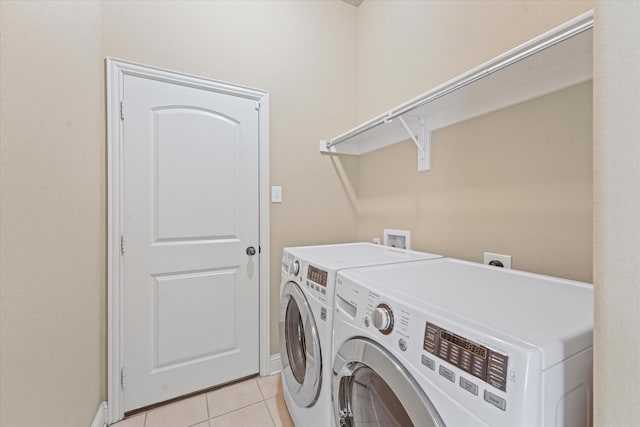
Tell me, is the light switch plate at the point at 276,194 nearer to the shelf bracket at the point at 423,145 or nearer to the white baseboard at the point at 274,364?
the shelf bracket at the point at 423,145

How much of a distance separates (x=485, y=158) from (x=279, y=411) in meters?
1.74

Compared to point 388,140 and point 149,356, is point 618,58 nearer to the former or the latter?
point 388,140

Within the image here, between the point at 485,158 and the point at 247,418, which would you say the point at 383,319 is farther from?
the point at 247,418

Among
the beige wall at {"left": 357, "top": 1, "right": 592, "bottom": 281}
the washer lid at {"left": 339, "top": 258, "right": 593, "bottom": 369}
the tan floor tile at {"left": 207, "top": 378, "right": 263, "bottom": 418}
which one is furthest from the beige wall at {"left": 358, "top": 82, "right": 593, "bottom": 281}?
the tan floor tile at {"left": 207, "top": 378, "right": 263, "bottom": 418}

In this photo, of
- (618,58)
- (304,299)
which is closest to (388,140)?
(304,299)

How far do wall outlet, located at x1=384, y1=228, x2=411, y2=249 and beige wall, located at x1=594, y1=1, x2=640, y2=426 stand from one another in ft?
4.62

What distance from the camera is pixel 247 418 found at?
59.2 inches

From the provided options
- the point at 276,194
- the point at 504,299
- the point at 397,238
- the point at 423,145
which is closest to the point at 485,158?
the point at 423,145

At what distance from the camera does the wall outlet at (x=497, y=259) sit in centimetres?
123

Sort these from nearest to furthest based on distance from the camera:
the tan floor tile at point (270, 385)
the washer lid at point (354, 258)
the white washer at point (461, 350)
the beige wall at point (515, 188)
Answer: the white washer at point (461, 350), the beige wall at point (515, 188), the washer lid at point (354, 258), the tan floor tile at point (270, 385)

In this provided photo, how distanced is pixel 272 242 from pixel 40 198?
1.21 m

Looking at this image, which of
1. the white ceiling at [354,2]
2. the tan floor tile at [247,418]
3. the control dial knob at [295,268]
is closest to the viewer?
the control dial knob at [295,268]

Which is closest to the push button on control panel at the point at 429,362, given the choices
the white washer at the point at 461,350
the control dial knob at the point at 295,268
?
the white washer at the point at 461,350

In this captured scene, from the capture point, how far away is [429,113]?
1533 mm
